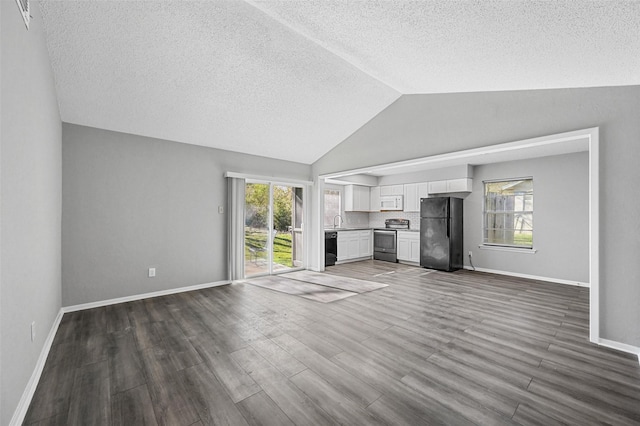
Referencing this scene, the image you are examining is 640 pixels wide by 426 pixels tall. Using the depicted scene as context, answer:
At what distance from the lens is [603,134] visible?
274 cm

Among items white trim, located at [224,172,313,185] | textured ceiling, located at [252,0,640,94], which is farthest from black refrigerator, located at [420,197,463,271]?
textured ceiling, located at [252,0,640,94]

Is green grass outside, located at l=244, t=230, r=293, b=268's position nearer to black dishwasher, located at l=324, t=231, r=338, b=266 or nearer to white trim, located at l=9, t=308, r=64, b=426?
black dishwasher, located at l=324, t=231, r=338, b=266

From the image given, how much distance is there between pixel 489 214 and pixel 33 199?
7684 millimetres

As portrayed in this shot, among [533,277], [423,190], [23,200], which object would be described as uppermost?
[423,190]

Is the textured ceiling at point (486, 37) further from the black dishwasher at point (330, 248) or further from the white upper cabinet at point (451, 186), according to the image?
the black dishwasher at point (330, 248)

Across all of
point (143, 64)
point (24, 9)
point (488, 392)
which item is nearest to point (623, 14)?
point (488, 392)

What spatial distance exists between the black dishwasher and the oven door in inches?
57.1

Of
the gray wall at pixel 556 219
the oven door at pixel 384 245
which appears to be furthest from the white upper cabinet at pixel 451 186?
the oven door at pixel 384 245

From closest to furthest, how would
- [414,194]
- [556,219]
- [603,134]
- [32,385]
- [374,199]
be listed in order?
[32,385] → [603,134] → [556,219] → [414,194] → [374,199]

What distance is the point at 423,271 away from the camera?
6246 millimetres

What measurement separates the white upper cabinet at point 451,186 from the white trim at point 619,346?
13.6 ft

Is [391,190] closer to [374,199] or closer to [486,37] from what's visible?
[374,199]

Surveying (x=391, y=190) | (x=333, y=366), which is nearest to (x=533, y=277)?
(x=391, y=190)

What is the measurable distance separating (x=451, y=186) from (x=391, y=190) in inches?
68.6
